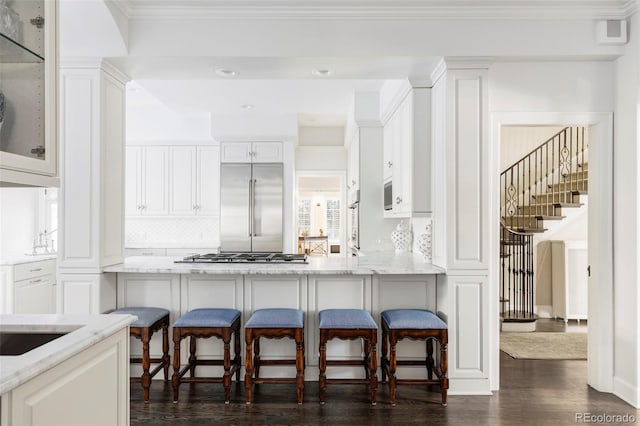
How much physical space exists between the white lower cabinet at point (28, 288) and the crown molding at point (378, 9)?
3082 millimetres

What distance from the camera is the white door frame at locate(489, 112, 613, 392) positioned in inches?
125

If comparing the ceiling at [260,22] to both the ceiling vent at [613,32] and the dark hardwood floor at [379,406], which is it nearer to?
the ceiling vent at [613,32]

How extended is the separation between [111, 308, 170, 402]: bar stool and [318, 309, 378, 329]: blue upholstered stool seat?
1.20 m

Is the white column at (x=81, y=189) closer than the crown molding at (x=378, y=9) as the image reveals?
No

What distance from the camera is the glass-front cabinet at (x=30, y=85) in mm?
1547

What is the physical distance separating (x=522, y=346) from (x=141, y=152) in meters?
5.64

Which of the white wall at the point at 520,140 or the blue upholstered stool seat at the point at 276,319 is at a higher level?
the white wall at the point at 520,140

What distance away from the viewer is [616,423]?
2.71 meters

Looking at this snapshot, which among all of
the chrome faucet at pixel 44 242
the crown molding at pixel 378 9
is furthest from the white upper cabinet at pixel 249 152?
the crown molding at pixel 378 9

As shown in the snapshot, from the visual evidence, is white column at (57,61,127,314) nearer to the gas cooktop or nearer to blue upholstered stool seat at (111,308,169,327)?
blue upholstered stool seat at (111,308,169,327)

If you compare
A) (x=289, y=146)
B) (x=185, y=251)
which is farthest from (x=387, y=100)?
(x=185, y=251)

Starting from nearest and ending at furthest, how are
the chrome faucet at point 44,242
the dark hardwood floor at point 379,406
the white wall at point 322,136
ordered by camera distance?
the dark hardwood floor at point 379,406 < the chrome faucet at point 44,242 < the white wall at point 322,136

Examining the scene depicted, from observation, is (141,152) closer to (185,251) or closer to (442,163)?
(185,251)

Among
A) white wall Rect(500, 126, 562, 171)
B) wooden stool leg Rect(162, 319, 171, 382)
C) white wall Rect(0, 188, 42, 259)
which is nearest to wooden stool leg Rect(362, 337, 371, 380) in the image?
wooden stool leg Rect(162, 319, 171, 382)
